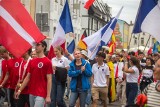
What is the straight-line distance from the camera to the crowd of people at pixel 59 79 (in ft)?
25.8

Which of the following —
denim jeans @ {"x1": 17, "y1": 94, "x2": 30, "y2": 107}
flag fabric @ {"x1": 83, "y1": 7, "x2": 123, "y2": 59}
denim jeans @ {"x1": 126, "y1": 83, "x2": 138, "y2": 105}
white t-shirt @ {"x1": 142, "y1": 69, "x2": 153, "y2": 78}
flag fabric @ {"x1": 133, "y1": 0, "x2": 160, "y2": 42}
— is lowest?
denim jeans @ {"x1": 126, "y1": 83, "x2": 138, "y2": 105}

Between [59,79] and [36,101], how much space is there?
3.03m

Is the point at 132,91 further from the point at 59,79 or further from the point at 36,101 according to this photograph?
the point at 36,101

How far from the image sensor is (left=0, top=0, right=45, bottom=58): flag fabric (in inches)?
286

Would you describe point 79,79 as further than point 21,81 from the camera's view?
Yes

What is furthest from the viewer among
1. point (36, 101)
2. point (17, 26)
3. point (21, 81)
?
point (21, 81)

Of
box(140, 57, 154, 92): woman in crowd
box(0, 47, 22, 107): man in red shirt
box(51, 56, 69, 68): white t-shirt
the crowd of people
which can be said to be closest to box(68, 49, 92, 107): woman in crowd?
the crowd of people

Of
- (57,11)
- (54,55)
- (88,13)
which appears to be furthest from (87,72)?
(88,13)

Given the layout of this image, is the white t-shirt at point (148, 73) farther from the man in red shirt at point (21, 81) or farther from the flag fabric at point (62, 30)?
the man in red shirt at point (21, 81)

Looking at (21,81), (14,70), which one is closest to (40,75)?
(21,81)

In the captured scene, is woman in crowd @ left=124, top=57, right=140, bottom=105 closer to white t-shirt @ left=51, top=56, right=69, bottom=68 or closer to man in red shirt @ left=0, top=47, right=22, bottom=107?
white t-shirt @ left=51, top=56, right=69, bottom=68

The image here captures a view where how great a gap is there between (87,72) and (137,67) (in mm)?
2293

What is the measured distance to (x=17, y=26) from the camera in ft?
24.0

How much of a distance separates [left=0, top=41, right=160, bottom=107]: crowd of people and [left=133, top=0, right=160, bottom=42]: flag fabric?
43.2 inches
